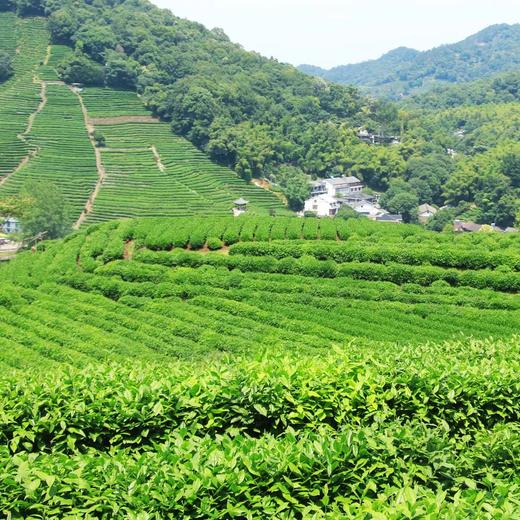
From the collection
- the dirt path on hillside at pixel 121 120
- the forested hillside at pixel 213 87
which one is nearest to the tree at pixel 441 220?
the forested hillside at pixel 213 87

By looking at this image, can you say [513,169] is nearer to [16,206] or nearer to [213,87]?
[213,87]

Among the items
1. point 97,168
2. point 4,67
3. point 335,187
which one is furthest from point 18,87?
point 335,187

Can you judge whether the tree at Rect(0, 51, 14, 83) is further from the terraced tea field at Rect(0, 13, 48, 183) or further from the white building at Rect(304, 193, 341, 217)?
the white building at Rect(304, 193, 341, 217)

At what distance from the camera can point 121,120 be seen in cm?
7738

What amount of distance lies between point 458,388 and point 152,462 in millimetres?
4844

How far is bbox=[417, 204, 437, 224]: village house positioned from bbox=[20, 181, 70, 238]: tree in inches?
1706

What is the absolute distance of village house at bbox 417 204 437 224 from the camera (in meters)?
75.0

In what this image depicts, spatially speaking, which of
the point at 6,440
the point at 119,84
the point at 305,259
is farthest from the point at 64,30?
the point at 6,440

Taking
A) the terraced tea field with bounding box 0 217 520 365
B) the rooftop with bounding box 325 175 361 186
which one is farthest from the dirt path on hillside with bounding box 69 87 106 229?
the rooftop with bounding box 325 175 361 186

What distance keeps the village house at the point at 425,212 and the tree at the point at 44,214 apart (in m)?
43.3

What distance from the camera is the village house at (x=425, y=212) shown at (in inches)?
2953

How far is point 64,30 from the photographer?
88062 millimetres

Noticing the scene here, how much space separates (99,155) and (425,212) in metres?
39.1

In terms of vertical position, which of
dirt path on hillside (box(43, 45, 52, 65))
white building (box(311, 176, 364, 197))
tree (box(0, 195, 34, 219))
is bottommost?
white building (box(311, 176, 364, 197))
